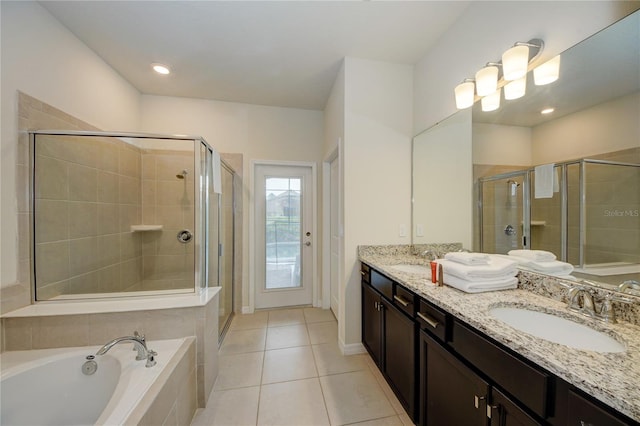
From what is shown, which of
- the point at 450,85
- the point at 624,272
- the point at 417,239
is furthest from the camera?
the point at 417,239

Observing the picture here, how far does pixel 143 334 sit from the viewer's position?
59.1 inches

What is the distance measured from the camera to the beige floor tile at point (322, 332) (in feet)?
7.66

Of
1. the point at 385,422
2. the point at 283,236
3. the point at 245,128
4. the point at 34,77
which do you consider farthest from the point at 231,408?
the point at 245,128

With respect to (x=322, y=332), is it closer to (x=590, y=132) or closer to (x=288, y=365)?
(x=288, y=365)

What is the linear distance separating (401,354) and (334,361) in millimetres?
774

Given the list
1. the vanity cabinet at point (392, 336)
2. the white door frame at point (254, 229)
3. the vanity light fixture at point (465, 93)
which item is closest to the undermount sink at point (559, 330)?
the vanity cabinet at point (392, 336)

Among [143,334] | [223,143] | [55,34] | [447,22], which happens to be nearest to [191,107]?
[223,143]

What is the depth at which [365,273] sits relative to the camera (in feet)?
6.62

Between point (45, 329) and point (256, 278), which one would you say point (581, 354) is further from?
point (256, 278)

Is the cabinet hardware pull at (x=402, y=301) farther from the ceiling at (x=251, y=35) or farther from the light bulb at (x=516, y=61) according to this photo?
the ceiling at (x=251, y=35)

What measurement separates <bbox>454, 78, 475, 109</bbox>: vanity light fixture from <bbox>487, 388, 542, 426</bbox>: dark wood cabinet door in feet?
5.65

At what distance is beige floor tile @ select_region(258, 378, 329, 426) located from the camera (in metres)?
1.45

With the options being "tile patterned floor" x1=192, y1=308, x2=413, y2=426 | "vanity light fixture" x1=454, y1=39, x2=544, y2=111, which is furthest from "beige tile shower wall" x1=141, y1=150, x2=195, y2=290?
"vanity light fixture" x1=454, y1=39, x2=544, y2=111

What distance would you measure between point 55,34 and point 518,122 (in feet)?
10.8
